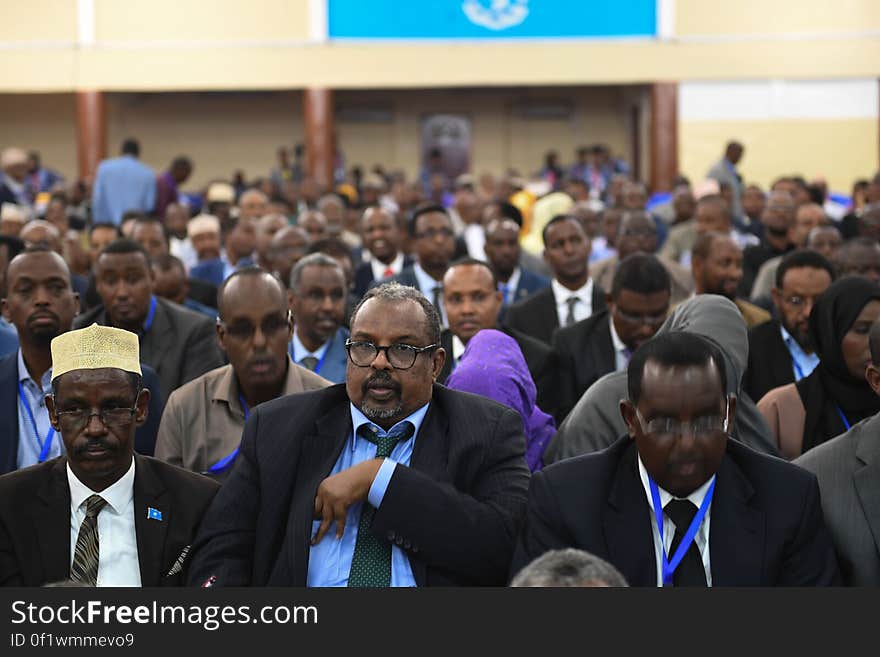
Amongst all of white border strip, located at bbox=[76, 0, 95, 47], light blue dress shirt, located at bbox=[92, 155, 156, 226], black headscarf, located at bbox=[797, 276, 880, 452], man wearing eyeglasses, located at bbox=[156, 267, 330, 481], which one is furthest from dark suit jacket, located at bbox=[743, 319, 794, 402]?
white border strip, located at bbox=[76, 0, 95, 47]

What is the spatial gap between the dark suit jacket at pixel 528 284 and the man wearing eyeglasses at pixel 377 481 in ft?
17.9

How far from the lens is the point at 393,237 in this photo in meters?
10.6

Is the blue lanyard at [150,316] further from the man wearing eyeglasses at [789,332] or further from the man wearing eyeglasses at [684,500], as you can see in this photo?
the man wearing eyeglasses at [684,500]

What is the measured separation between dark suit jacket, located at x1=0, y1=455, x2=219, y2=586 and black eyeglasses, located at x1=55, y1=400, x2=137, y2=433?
0.13 m

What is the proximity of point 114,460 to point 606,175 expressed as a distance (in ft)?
67.2

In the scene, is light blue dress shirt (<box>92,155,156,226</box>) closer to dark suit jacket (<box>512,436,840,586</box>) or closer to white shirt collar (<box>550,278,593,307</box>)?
white shirt collar (<box>550,278,593,307</box>)

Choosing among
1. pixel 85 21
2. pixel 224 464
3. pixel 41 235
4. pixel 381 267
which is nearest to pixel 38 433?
pixel 224 464

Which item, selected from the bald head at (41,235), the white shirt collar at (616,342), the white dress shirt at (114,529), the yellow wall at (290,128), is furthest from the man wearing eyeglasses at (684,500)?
the yellow wall at (290,128)

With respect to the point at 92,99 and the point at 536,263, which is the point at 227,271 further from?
the point at 92,99

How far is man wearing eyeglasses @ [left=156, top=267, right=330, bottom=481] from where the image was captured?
16.5 feet

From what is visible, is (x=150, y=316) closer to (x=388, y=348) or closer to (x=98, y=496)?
(x=98, y=496)

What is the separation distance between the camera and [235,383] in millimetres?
5254

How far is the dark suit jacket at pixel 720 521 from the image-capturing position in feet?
11.4

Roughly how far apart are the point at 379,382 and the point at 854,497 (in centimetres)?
131
